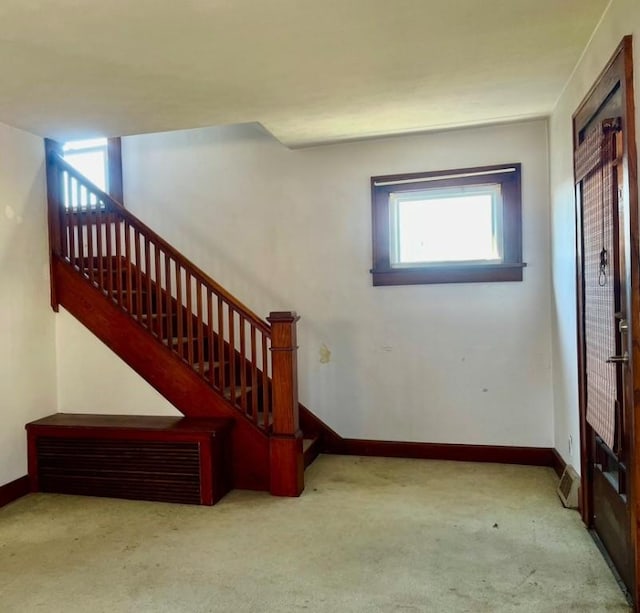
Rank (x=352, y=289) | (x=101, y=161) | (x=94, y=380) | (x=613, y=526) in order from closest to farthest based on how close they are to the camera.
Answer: (x=613, y=526), (x=94, y=380), (x=352, y=289), (x=101, y=161)

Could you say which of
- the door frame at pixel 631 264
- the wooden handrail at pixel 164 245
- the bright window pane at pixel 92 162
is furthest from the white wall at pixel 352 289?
the door frame at pixel 631 264

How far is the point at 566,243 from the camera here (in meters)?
2.92

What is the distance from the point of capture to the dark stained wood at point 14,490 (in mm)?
3066

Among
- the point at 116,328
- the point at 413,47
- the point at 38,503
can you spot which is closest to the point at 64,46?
the point at 413,47

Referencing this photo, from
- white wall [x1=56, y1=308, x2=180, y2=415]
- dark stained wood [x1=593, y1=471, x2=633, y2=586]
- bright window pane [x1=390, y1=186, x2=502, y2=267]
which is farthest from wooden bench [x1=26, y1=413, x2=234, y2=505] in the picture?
dark stained wood [x1=593, y1=471, x2=633, y2=586]

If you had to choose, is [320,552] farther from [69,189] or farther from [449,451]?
[69,189]

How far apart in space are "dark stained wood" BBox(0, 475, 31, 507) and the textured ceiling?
→ 229 cm

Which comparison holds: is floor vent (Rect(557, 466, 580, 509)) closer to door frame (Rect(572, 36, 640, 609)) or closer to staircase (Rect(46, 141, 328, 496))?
door frame (Rect(572, 36, 640, 609))

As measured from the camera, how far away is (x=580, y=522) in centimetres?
261

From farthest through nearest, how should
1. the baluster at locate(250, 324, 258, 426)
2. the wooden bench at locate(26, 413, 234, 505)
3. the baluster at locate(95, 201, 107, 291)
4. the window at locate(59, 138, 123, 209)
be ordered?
the window at locate(59, 138, 123, 209), the baluster at locate(95, 201, 107, 291), the baluster at locate(250, 324, 258, 426), the wooden bench at locate(26, 413, 234, 505)

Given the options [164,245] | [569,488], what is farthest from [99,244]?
[569,488]

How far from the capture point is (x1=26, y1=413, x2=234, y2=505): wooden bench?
2977mm

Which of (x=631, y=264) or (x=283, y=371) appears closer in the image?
(x=631, y=264)

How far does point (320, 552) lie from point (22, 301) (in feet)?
8.17
